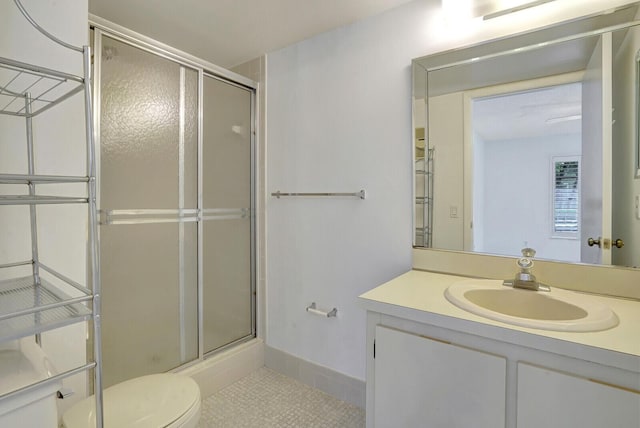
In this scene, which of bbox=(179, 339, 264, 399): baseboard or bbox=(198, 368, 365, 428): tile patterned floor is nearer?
bbox=(198, 368, 365, 428): tile patterned floor

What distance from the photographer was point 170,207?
1853 mm

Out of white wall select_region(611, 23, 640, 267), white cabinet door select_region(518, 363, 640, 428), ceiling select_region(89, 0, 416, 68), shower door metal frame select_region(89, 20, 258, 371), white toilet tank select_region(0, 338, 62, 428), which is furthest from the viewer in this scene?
ceiling select_region(89, 0, 416, 68)

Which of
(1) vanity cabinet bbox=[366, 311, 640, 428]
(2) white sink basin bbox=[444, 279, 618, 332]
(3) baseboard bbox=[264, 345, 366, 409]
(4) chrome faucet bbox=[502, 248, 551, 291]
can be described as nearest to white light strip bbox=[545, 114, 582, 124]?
(4) chrome faucet bbox=[502, 248, 551, 291]

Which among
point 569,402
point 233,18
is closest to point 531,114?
point 569,402

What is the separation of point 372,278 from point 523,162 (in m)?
0.92

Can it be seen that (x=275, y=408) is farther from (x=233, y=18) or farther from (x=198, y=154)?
(x=233, y=18)

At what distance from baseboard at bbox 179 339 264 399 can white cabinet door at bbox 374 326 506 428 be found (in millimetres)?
1180

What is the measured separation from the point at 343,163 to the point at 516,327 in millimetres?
1222

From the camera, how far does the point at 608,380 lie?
81 centimetres

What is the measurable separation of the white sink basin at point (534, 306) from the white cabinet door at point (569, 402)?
13cm

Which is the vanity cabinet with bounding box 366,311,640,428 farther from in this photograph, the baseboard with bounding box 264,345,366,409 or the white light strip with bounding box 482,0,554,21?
the white light strip with bounding box 482,0,554,21

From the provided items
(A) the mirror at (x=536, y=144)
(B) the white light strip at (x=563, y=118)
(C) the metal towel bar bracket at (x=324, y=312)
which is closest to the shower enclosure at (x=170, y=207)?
(C) the metal towel bar bracket at (x=324, y=312)

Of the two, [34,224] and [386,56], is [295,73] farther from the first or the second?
[34,224]

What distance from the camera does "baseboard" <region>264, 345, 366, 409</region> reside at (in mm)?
1853
